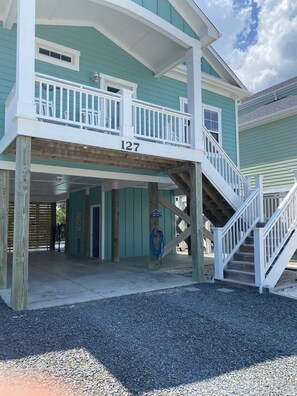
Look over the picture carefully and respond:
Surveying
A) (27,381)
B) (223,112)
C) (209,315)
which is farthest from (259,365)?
(223,112)

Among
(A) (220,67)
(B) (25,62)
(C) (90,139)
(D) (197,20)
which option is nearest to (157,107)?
(C) (90,139)

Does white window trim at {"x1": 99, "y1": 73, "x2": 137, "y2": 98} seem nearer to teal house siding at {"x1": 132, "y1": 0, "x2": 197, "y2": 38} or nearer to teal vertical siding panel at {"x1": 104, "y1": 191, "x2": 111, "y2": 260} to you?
teal house siding at {"x1": 132, "y1": 0, "x2": 197, "y2": 38}

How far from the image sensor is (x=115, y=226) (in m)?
11.6

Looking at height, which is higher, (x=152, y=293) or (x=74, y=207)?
(x=74, y=207)

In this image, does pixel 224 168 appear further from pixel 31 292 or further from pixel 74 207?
pixel 74 207

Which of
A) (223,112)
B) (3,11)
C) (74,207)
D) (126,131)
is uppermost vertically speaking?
(3,11)

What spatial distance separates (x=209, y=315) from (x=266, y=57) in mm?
20515

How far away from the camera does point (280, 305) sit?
5645 mm

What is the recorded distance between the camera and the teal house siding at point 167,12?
7176mm

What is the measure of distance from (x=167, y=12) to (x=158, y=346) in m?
7.08

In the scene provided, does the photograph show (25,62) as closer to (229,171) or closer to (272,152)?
(229,171)

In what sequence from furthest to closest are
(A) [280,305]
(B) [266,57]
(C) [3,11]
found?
(B) [266,57] < (C) [3,11] < (A) [280,305]

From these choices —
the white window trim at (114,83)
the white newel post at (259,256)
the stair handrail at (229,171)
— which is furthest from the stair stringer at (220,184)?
the white window trim at (114,83)

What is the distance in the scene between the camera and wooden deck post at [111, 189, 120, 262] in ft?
38.2
